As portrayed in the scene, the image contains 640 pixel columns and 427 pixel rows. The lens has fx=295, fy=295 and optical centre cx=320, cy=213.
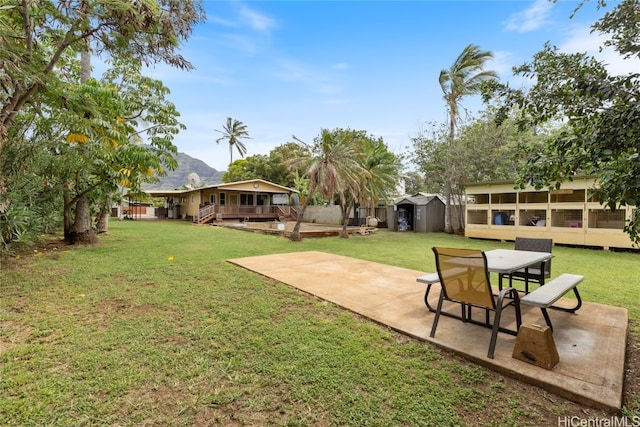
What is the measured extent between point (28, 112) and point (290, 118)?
24985 mm

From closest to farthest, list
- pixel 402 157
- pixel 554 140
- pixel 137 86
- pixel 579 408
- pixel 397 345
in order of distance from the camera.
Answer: pixel 579 408, pixel 554 140, pixel 397 345, pixel 137 86, pixel 402 157

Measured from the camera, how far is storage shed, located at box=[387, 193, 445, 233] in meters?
16.7

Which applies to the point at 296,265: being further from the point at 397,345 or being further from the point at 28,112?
the point at 28,112

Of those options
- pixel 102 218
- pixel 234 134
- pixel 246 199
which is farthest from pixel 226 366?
pixel 234 134

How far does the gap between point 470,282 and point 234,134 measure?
46.7 metres

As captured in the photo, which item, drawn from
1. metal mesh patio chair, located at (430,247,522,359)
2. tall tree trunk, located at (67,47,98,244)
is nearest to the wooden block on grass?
metal mesh patio chair, located at (430,247,522,359)

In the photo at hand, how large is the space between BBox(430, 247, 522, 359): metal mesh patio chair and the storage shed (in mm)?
14089

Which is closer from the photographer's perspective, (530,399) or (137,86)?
(530,399)

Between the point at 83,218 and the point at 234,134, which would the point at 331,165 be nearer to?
the point at 83,218

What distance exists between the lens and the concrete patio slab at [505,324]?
227 centimetres

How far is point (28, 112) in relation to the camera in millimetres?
6531

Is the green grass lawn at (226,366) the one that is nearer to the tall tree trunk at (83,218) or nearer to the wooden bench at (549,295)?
the wooden bench at (549,295)

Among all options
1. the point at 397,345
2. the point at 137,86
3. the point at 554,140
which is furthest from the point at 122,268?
the point at 137,86

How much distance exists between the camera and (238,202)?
83.1ft
